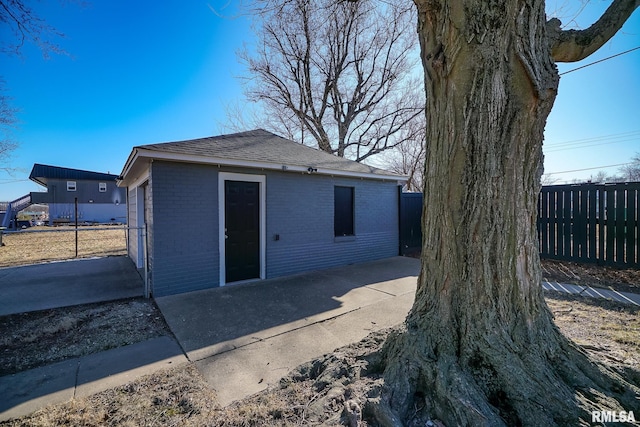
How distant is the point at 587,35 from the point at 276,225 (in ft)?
17.0

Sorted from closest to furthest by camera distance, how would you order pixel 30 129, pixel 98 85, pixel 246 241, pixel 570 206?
pixel 246 241 → pixel 570 206 → pixel 98 85 → pixel 30 129

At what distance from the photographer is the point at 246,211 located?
563cm

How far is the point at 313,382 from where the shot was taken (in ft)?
6.82

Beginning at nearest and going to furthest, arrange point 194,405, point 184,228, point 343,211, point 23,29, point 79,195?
point 194,405, point 23,29, point 184,228, point 343,211, point 79,195

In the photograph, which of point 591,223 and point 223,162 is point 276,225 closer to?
point 223,162

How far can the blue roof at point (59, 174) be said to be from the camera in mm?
23172

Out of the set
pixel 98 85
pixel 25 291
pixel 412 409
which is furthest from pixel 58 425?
pixel 98 85

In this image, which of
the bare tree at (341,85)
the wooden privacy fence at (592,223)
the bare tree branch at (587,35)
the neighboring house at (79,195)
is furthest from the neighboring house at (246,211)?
the neighboring house at (79,195)

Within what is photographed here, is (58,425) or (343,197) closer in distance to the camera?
(58,425)

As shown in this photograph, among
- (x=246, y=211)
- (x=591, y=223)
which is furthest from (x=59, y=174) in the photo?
(x=591, y=223)

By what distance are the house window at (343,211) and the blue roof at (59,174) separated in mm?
23504

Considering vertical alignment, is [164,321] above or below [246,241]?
below

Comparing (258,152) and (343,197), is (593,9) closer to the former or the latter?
(343,197)

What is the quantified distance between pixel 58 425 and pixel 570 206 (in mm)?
9169
